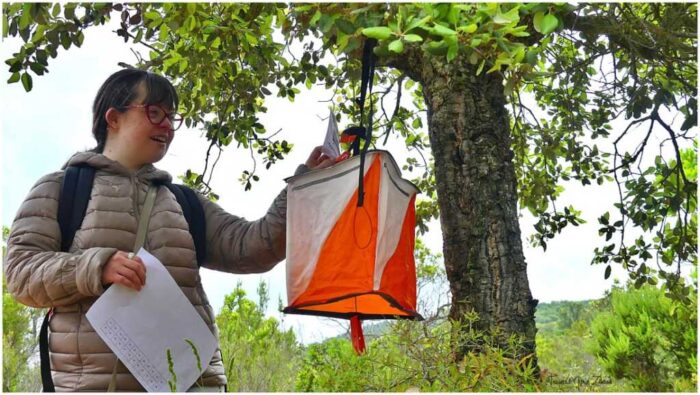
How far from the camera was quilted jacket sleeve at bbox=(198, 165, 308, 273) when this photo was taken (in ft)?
6.59

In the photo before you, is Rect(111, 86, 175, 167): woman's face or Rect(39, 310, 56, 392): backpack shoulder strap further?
Rect(111, 86, 175, 167): woman's face

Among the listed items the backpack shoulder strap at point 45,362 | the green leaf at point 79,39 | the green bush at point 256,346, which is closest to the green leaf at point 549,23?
the backpack shoulder strap at point 45,362

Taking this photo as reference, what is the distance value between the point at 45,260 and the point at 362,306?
2.80 ft

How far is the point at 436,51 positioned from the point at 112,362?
1.08 m

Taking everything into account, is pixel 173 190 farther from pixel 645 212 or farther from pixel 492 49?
pixel 645 212

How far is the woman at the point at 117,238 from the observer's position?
1.68 m

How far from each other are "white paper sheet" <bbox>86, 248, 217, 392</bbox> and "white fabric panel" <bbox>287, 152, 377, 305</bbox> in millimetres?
267

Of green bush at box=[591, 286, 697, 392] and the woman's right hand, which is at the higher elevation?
the woman's right hand

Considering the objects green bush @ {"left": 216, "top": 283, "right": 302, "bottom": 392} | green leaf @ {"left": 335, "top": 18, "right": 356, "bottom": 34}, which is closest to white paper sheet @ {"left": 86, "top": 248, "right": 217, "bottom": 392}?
green leaf @ {"left": 335, "top": 18, "right": 356, "bottom": 34}

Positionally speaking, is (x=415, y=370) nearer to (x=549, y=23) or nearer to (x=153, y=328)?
(x=153, y=328)

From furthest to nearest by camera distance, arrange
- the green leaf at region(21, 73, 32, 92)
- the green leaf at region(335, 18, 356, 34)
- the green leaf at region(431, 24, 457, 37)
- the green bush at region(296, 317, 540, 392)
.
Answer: the green leaf at region(21, 73, 32, 92)
the green bush at region(296, 317, 540, 392)
the green leaf at region(335, 18, 356, 34)
the green leaf at region(431, 24, 457, 37)

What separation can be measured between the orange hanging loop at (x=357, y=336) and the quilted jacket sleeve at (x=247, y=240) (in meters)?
0.29

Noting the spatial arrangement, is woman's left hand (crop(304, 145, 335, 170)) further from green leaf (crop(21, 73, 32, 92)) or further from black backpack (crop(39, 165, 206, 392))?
green leaf (crop(21, 73, 32, 92))

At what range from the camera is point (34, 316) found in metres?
7.82
